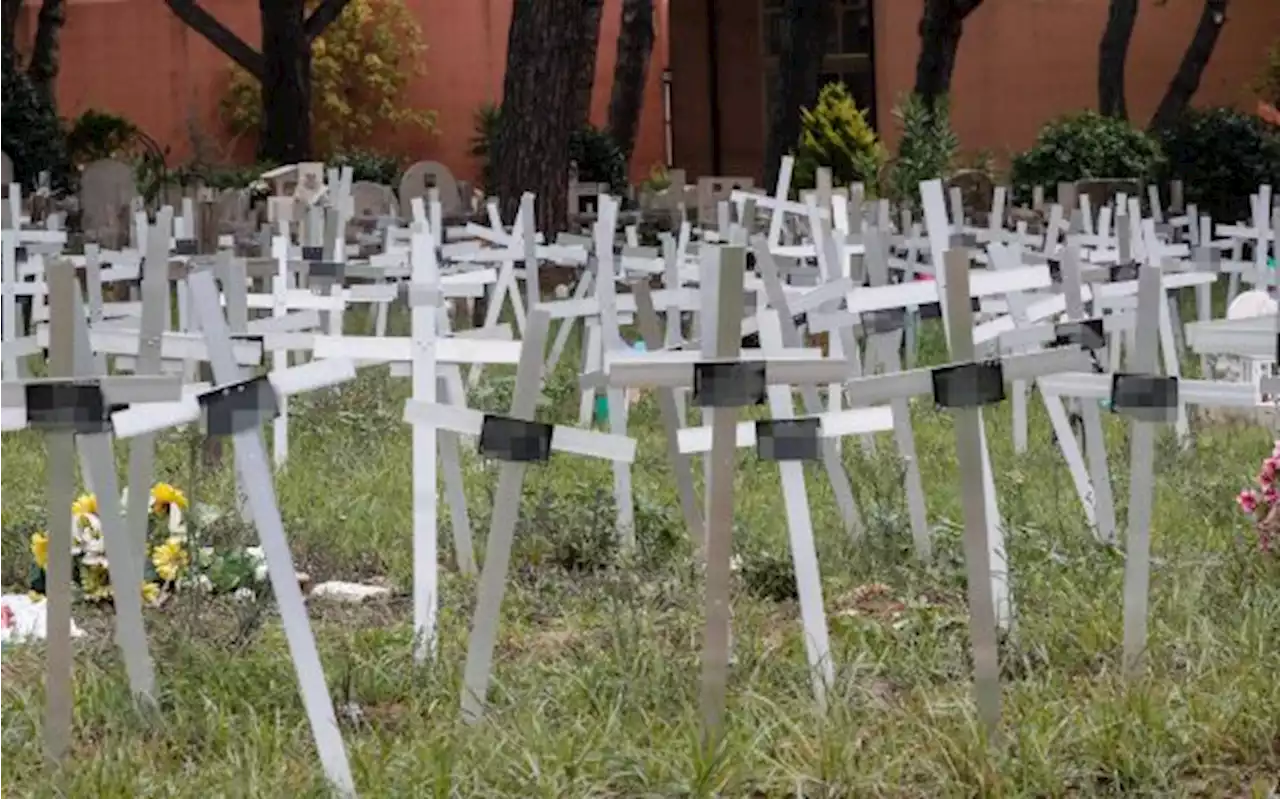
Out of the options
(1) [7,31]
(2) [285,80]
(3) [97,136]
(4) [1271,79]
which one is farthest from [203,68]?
(4) [1271,79]

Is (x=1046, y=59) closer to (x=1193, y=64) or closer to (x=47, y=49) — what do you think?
(x=1193, y=64)

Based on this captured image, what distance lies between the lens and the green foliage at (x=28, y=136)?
68.4 ft

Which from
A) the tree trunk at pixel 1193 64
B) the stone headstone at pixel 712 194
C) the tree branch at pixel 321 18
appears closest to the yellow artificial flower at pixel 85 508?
the stone headstone at pixel 712 194

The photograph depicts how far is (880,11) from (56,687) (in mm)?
29300

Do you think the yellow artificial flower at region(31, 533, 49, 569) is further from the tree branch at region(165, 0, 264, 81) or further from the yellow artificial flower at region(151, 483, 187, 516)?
the tree branch at region(165, 0, 264, 81)

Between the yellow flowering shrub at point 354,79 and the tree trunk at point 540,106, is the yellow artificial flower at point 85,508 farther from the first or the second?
the yellow flowering shrub at point 354,79

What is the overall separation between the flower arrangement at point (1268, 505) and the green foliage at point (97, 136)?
21.0 meters

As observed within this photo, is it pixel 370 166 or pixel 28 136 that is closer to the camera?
pixel 28 136

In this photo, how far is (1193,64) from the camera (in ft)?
88.1

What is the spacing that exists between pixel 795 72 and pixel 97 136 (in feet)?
27.6

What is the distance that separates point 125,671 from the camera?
5105 millimetres

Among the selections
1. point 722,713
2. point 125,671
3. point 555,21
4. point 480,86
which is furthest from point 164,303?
point 480,86

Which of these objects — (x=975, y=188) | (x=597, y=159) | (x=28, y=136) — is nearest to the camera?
(x=975, y=188)

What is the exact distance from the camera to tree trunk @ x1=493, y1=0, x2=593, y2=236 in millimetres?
15695
